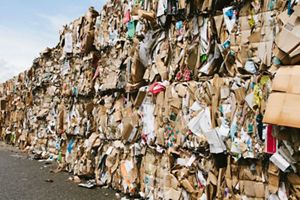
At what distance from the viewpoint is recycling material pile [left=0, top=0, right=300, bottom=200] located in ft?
8.27

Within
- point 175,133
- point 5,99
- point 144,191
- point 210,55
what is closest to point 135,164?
point 144,191

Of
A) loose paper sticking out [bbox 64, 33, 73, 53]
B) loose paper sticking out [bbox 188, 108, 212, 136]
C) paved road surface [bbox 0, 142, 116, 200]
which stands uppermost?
loose paper sticking out [bbox 64, 33, 73, 53]

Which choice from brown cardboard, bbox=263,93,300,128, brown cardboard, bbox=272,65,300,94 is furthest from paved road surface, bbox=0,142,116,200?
brown cardboard, bbox=272,65,300,94

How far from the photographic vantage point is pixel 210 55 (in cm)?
332

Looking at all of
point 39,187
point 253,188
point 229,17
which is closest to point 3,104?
point 39,187

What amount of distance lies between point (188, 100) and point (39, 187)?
275 centimetres

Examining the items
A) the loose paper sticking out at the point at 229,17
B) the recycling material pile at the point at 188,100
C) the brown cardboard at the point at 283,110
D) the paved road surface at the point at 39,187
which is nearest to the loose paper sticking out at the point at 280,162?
the recycling material pile at the point at 188,100

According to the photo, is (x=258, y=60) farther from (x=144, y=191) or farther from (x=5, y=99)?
(x=5, y=99)

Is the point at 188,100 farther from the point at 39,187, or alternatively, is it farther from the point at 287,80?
the point at 39,187

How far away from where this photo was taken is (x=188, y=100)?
3.55 meters

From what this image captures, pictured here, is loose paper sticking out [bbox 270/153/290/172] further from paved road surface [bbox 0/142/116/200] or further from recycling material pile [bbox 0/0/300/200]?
paved road surface [bbox 0/142/116/200]

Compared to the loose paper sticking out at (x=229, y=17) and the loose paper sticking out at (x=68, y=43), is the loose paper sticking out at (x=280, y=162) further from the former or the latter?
the loose paper sticking out at (x=68, y=43)

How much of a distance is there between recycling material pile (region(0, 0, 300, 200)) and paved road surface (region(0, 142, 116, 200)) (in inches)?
11.2

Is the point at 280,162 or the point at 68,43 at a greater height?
the point at 68,43
